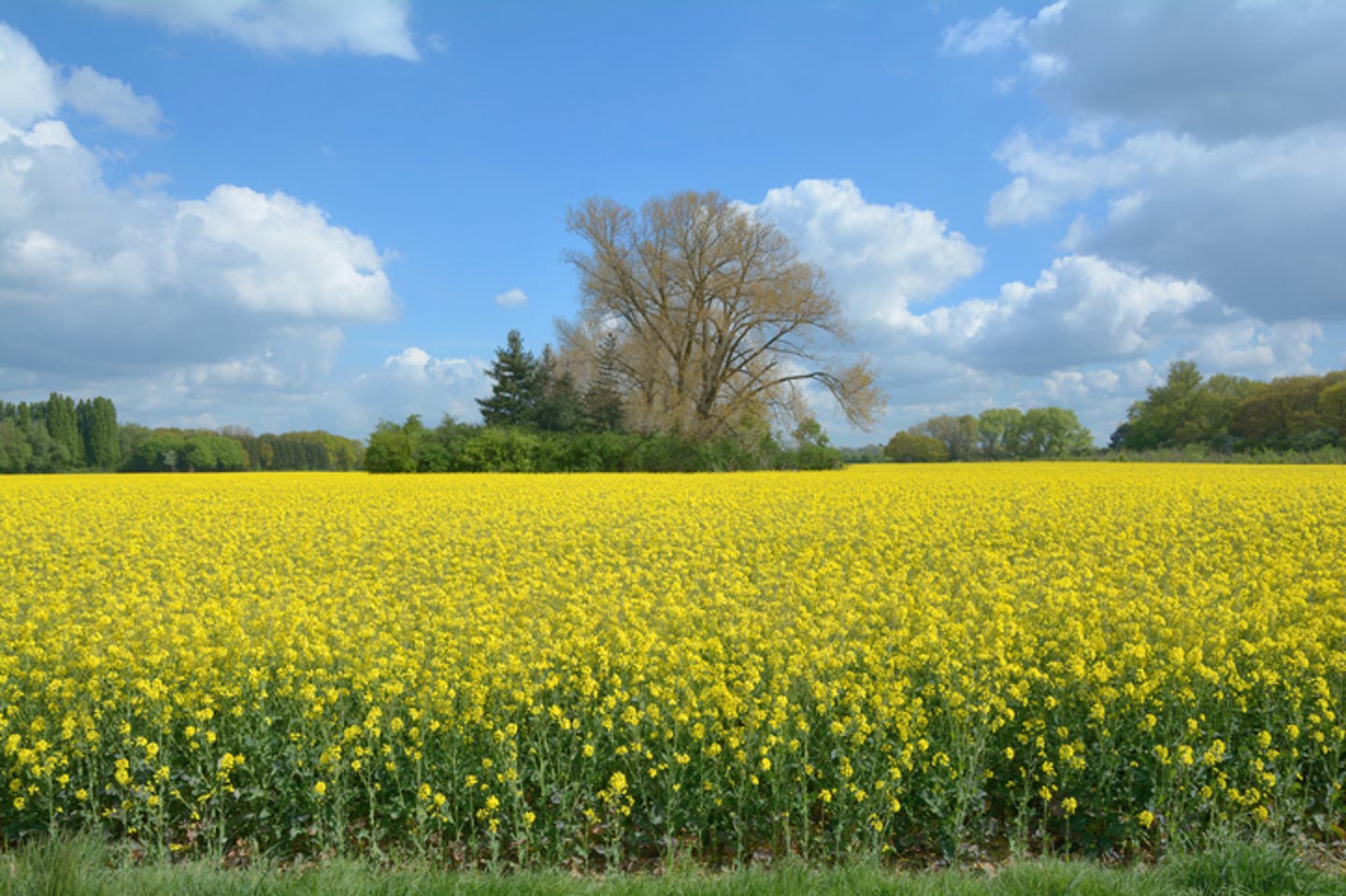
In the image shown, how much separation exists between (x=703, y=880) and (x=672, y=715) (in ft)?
3.95

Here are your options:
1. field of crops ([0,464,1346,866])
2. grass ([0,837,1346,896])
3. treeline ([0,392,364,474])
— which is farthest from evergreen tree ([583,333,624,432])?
grass ([0,837,1346,896])

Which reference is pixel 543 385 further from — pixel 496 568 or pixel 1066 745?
pixel 1066 745

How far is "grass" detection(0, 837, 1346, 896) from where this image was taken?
3.63m

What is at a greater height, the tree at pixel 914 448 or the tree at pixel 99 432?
the tree at pixel 99 432

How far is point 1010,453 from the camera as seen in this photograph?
55938mm

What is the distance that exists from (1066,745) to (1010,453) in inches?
2173

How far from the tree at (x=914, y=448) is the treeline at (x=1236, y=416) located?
10.9 meters

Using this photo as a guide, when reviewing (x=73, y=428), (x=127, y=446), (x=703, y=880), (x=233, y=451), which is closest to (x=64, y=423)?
(x=73, y=428)

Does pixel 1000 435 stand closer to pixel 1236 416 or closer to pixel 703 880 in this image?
pixel 1236 416

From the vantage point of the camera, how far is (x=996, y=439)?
190ft

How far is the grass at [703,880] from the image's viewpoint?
363cm

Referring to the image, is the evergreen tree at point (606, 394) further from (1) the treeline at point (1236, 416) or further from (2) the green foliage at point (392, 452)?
(1) the treeline at point (1236, 416)

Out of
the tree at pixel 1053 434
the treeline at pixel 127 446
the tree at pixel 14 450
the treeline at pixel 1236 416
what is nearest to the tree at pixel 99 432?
the treeline at pixel 127 446

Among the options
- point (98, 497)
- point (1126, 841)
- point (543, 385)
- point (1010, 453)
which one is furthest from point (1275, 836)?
point (1010, 453)
